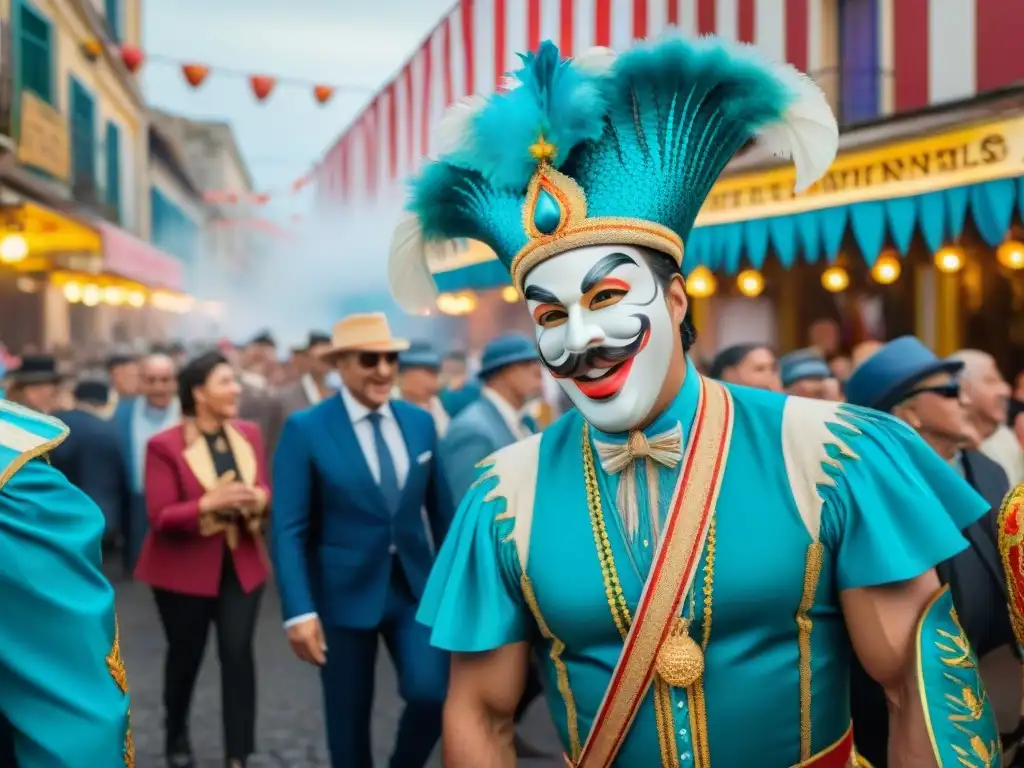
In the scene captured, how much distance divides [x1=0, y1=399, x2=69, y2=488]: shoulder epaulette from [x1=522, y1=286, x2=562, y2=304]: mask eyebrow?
873 mm

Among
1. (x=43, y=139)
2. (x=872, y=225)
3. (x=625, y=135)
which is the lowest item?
(x=625, y=135)

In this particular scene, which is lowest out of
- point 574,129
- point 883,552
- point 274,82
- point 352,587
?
point 352,587

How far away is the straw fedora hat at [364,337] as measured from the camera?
182 inches

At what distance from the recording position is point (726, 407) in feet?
7.74

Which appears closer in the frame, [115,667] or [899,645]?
[115,667]

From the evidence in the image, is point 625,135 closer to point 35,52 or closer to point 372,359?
point 372,359

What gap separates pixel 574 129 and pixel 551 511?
2.37 ft

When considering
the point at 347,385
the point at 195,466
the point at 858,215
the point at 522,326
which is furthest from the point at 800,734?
the point at 522,326

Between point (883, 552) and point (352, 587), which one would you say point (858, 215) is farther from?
point (883, 552)

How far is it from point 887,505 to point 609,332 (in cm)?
58

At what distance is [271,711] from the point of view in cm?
593

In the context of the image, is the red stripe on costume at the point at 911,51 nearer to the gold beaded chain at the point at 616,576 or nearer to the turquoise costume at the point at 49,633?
the gold beaded chain at the point at 616,576

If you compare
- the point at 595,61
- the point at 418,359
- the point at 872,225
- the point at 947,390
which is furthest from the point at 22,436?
the point at 872,225

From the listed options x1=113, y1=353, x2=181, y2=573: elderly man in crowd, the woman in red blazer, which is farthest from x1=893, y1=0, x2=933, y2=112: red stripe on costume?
the woman in red blazer
